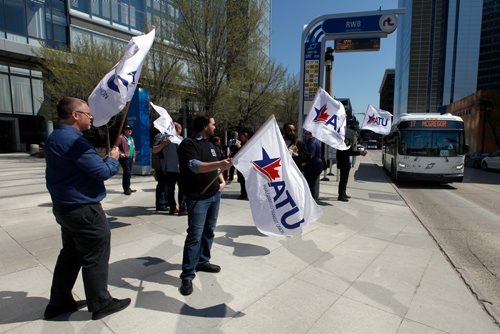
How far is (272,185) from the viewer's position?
10.7 feet

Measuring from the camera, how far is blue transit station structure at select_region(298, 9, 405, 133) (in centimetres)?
834

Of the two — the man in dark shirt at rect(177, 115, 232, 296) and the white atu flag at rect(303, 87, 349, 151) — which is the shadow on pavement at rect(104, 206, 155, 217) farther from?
the white atu flag at rect(303, 87, 349, 151)

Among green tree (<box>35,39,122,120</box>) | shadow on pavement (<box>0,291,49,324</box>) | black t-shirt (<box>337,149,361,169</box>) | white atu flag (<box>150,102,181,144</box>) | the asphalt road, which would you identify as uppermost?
green tree (<box>35,39,122,120</box>)

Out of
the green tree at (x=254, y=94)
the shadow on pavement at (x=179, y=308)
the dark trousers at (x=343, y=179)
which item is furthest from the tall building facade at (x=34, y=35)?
the shadow on pavement at (x=179, y=308)

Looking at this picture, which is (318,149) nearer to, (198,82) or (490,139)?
(198,82)

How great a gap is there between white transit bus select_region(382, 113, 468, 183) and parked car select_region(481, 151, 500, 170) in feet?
35.5

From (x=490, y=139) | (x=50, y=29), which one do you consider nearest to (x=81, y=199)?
(x=50, y=29)

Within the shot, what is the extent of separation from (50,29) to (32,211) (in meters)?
27.3

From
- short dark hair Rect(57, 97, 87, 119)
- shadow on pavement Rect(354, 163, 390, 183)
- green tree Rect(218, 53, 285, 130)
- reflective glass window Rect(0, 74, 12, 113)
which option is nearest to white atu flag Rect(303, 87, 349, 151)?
short dark hair Rect(57, 97, 87, 119)

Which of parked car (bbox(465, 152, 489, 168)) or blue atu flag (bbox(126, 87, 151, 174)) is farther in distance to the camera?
parked car (bbox(465, 152, 489, 168))

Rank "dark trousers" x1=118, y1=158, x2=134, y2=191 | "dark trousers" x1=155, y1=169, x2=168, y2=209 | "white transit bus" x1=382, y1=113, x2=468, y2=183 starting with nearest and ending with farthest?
"dark trousers" x1=155, y1=169, x2=168, y2=209 < "dark trousers" x1=118, y1=158, x2=134, y2=191 < "white transit bus" x1=382, y1=113, x2=468, y2=183

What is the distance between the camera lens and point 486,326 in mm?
2875

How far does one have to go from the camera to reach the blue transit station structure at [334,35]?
27.3 feet

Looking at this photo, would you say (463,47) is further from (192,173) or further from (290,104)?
(192,173)
